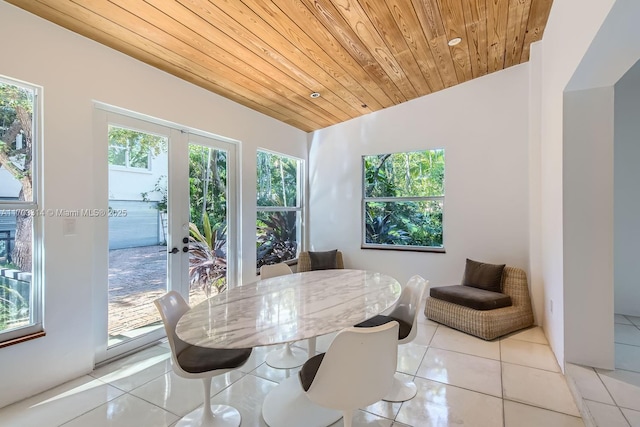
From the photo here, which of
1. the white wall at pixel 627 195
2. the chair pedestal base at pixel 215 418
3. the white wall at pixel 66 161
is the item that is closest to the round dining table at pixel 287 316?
the chair pedestal base at pixel 215 418

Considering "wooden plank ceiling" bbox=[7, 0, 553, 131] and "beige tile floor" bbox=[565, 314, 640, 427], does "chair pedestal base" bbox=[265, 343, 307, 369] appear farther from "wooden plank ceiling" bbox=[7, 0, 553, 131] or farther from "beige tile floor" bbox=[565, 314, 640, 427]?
"wooden plank ceiling" bbox=[7, 0, 553, 131]

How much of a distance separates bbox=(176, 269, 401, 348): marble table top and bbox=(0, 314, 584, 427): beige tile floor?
718mm

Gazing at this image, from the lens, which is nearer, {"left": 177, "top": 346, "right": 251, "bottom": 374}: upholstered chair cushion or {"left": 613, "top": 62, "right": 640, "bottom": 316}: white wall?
{"left": 177, "top": 346, "right": 251, "bottom": 374}: upholstered chair cushion

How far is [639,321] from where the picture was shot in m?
3.15

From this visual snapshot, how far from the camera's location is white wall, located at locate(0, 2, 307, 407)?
206cm

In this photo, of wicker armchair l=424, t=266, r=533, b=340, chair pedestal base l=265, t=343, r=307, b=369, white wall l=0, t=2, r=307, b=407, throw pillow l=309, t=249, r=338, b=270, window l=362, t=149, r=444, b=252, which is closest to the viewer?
white wall l=0, t=2, r=307, b=407

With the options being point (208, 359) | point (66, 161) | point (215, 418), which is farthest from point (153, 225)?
point (215, 418)

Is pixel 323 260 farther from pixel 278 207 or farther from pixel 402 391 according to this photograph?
pixel 402 391

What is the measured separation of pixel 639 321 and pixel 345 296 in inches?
130

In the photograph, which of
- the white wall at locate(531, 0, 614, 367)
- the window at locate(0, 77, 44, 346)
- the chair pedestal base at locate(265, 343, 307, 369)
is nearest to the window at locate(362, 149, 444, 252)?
the white wall at locate(531, 0, 614, 367)

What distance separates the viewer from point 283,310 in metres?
1.82

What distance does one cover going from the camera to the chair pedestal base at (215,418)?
185 centimetres

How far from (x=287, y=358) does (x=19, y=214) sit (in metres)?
2.26

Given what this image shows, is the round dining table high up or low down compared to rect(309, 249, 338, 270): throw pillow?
up
